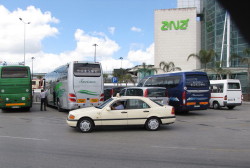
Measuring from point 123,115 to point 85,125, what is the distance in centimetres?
150

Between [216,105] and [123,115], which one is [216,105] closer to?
[216,105]

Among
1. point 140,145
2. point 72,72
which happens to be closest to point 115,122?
point 140,145

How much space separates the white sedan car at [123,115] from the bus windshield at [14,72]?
1053cm

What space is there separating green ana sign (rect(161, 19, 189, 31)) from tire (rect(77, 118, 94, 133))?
66.0 m

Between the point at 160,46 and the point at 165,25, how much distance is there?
223 inches

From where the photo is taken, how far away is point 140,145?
326 inches

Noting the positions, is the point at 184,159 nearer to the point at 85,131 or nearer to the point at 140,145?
the point at 140,145

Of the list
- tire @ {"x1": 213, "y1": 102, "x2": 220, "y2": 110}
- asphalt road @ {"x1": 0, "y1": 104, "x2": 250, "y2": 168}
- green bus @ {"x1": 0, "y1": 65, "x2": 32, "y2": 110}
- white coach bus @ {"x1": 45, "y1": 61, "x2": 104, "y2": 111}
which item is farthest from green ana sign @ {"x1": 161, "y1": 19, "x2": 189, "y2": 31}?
asphalt road @ {"x1": 0, "y1": 104, "x2": 250, "y2": 168}

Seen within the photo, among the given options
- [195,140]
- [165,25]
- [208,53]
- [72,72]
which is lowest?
[195,140]

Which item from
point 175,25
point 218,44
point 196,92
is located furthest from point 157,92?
point 175,25

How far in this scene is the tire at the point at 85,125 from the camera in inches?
415

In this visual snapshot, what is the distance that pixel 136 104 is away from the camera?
1106cm

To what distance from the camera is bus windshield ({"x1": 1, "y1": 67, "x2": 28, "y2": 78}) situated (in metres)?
19.4

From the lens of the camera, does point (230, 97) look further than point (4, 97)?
Yes
